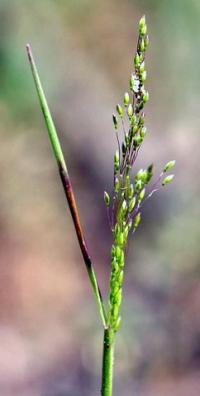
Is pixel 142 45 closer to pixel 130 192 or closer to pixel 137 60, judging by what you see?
pixel 137 60

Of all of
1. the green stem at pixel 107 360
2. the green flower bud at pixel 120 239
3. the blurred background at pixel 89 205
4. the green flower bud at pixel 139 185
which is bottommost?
the green stem at pixel 107 360

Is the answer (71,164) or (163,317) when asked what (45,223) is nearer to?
(71,164)

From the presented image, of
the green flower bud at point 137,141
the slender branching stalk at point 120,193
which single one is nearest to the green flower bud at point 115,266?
the slender branching stalk at point 120,193

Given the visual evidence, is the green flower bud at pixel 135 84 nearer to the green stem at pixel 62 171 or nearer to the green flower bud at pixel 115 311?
the green stem at pixel 62 171

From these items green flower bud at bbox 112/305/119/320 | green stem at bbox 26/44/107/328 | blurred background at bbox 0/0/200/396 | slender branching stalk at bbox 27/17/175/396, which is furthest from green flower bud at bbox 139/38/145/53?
blurred background at bbox 0/0/200/396

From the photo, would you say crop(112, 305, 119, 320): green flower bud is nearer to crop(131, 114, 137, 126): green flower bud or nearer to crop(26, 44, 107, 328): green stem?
crop(26, 44, 107, 328): green stem

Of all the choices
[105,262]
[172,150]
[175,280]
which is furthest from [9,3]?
[175,280]

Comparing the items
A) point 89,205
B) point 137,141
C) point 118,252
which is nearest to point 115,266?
point 118,252
